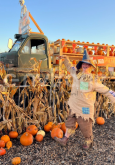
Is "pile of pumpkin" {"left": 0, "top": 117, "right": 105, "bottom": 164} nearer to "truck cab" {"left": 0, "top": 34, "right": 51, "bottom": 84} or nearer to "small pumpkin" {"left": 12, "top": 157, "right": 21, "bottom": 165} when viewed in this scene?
"small pumpkin" {"left": 12, "top": 157, "right": 21, "bottom": 165}

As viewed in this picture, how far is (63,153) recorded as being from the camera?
2361 mm

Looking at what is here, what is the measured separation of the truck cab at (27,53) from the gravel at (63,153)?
7.63 ft

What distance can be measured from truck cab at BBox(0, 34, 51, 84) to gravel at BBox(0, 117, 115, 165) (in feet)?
7.63

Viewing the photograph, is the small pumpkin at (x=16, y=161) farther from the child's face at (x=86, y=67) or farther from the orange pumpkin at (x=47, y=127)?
the child's face at (x=86, y=67)

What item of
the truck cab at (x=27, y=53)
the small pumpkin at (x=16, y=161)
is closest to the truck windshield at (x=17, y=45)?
the truck cab at (x=27, y=53)

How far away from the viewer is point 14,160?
6.82 feet

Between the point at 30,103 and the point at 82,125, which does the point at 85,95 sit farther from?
the point at 30,103

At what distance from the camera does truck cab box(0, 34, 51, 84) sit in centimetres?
459

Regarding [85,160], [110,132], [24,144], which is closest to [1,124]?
[24,144]

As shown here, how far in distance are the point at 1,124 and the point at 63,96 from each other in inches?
52.8

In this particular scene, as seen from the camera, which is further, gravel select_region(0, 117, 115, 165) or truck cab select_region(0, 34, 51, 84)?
truck cab select_region(0, 34, 51, 84)

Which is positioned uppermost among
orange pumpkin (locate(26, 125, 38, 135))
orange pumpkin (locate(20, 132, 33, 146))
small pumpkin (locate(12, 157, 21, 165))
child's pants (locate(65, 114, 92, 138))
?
child's pants (locate(65, 114, 92, 138))

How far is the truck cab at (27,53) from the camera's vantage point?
15.1ft

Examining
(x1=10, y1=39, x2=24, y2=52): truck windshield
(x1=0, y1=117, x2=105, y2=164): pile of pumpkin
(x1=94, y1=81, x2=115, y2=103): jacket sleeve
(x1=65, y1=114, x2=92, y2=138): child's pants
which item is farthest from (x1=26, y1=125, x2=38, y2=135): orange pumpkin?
(x1=10, y1=39, x2=24, y2=52): truck windshield
